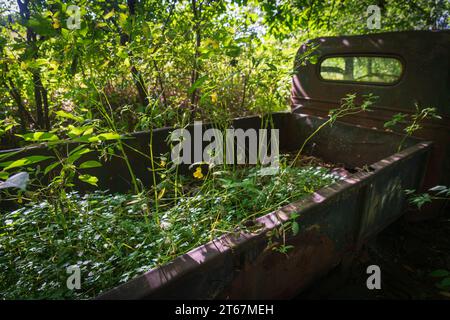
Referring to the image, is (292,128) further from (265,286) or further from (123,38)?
(265,286)

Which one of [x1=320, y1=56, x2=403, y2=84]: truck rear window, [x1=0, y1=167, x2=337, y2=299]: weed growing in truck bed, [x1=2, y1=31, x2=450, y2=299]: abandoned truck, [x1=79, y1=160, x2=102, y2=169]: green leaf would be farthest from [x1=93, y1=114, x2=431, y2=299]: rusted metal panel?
[x1=320, y1=56, x2=403, y2=84]: truck rear window

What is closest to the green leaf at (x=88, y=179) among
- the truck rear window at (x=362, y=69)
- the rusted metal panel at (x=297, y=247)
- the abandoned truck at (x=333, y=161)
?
the abandoned truck at (x=333, y=161)

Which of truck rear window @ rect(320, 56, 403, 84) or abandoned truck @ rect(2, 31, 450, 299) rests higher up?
truck rear window @ rect(320, 56, 403, 84)

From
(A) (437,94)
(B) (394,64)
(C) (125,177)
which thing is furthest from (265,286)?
(B) (394,64)

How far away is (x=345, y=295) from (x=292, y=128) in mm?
1840

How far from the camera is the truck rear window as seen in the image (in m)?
2.59

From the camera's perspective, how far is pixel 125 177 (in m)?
2.29

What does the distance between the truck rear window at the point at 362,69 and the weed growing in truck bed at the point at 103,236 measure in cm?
161

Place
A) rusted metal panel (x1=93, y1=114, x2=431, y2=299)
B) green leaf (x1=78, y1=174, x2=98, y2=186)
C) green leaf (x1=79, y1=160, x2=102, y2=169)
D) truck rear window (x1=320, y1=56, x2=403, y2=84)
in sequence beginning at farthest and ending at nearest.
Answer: truck rear window (x1=320, y1=56, x2=403, y2=84) → green leaf (x1=78, y1=174, x2=98, y2=186) → green leaf (x1=79, y1=160, x2=102, y2=169) → rusted metal panel (x1=93, y1=114, x2=431, y2=299)

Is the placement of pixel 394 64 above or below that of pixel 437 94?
above

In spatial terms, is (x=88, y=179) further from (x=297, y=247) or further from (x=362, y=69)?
(x=362, y=69)

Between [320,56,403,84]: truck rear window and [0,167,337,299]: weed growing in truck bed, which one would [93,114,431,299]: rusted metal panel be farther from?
[320,56,403,84]: truck rear window

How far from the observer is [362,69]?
2812mm
